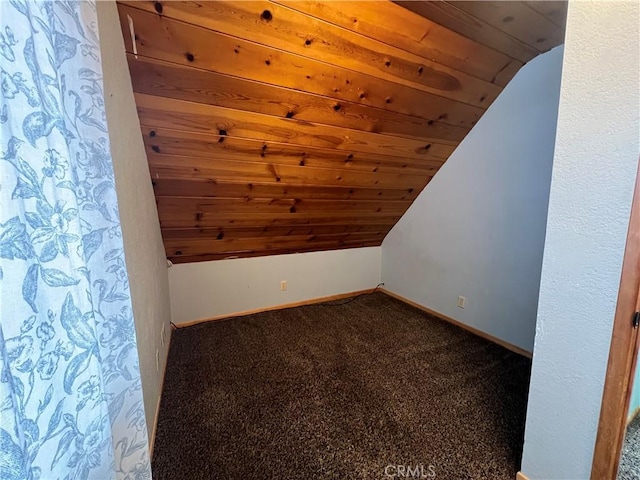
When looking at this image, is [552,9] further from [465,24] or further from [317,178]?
[317,178]

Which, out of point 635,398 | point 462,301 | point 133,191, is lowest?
point 462,301

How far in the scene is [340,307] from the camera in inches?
128

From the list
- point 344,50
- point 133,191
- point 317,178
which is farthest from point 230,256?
point 344,50

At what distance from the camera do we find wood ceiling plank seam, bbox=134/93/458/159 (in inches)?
59.2

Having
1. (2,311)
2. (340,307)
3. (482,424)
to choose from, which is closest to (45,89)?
(2,311)

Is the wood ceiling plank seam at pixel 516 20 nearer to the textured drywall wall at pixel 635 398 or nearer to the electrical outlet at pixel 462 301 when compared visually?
the textured drywall wall at pixel 635 398

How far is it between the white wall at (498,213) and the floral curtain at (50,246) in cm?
255

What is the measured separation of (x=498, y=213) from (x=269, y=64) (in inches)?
81.9

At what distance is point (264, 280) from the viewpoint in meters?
3.12

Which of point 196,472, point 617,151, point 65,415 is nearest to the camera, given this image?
point 65,415

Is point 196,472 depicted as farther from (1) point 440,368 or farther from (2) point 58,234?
(1) point 440,368

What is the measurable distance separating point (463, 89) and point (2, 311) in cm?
240

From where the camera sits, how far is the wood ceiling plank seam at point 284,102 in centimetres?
135

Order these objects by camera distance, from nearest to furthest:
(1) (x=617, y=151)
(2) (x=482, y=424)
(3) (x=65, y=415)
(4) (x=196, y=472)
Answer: (3) (x=65, y=415) → (1) (x=617, y=151) → (4) (x=196, y=472) → (2) (x=482, y=424)
